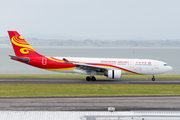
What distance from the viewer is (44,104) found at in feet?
78.2

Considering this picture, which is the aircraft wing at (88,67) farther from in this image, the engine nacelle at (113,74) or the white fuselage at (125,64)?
the engine nacelle at (113,74)

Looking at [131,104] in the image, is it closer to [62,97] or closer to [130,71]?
[62,97]

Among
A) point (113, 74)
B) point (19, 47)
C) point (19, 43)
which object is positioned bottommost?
point (113, 74)

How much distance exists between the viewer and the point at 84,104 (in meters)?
24.0

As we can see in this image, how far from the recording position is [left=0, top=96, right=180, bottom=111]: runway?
22031 mm

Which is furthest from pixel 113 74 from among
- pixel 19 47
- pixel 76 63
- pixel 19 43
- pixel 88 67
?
pixel 19 43

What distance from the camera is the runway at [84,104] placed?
22.0 m

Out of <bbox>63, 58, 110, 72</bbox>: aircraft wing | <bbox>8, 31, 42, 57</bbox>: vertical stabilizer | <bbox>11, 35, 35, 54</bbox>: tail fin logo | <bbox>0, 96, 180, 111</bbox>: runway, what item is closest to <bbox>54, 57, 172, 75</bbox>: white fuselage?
<bbox>63, 58, 110, 72</bbox>: aircraft wing

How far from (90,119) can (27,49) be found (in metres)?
36.6

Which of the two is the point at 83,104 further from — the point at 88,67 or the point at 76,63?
the point at 76,63

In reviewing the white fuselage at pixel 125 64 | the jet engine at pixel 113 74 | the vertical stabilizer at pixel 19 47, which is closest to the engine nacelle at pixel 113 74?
the jet engine at pixel 113 74

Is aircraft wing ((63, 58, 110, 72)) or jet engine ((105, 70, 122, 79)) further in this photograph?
aircraft wing ((63, 58, 110, 72))

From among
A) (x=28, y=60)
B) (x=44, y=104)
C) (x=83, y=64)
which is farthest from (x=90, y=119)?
(x=28, y=60)

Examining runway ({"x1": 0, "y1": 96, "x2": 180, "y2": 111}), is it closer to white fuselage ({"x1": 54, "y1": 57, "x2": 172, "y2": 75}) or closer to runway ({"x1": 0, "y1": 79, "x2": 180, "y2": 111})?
runway ({"x1": 0, "y1": 79, "x2": 180, "y2": 111})
